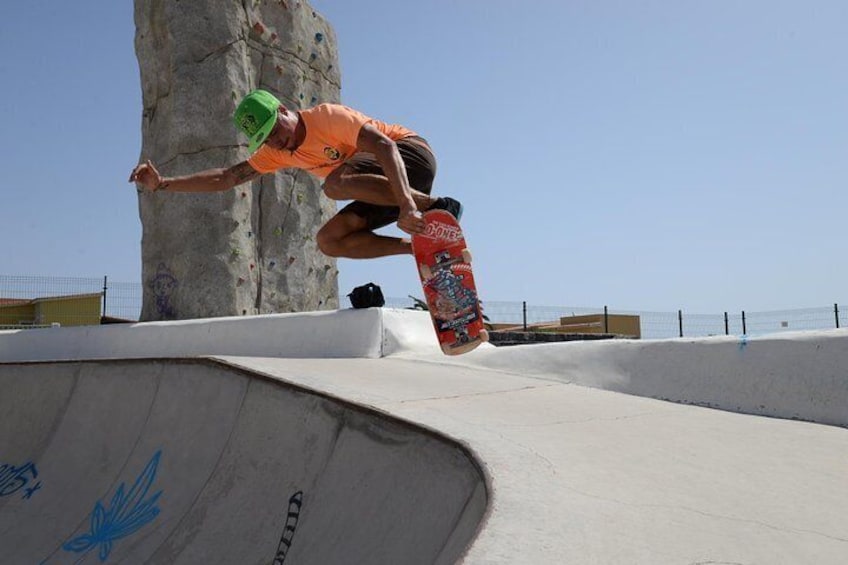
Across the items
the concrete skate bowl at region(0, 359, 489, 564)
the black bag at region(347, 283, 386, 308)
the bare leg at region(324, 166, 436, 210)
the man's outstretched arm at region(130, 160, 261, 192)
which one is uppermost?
the man's outstretched arm at region(130, 160, 261, 192)

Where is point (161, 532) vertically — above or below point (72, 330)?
below

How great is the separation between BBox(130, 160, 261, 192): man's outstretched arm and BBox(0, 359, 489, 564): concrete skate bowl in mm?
1148

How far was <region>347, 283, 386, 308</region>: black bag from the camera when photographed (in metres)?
4.52

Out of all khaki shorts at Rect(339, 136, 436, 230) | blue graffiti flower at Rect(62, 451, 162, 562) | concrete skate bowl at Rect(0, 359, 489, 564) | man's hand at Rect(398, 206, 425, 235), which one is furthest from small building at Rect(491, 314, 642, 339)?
blue graffiti flower at Rect(62, 451, 162, 562)

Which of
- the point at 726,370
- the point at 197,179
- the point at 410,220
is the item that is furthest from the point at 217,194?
the point at 726,370

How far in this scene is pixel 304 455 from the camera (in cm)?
238

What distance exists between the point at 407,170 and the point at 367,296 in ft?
3.19

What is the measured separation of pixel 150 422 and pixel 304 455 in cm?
158

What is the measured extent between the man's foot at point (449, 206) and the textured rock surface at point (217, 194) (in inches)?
155

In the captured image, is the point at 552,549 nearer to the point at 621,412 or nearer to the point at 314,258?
the point at 621,412

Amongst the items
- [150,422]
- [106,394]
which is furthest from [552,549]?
[106,394]

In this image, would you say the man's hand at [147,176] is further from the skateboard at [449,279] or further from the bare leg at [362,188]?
the skateboard at [449,279]

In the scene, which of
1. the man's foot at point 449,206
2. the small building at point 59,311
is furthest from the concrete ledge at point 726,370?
the small building at point 59,311

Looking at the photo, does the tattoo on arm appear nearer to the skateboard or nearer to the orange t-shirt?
the orange t-shirt
